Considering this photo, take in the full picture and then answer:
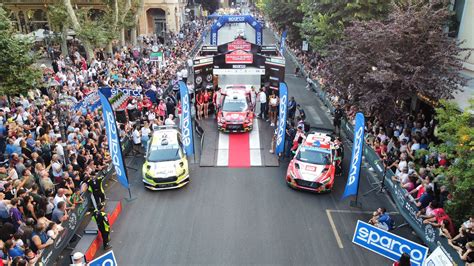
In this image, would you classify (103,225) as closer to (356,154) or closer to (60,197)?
(60,197)

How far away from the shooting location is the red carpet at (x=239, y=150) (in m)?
17.0

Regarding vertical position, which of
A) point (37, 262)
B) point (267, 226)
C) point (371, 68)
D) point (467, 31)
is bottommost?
point (267, 226)

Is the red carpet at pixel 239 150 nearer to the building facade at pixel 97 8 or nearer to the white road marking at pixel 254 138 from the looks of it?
the white road marking at pixel 254 138

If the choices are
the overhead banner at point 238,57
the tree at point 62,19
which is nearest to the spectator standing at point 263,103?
the overhead banner at point 238,57

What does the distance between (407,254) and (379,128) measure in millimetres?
9930

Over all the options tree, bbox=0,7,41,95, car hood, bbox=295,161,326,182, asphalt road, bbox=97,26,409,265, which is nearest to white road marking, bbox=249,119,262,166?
asphalt road, bbox=97,26,409,265

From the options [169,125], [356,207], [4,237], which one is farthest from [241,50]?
[4,237]

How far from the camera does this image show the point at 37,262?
880 centimetres

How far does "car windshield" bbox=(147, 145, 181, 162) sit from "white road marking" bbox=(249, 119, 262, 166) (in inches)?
141

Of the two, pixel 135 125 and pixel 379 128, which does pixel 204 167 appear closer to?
pixel 135 125

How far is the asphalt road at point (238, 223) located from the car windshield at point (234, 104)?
15.8ft

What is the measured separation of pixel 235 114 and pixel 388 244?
1193cm

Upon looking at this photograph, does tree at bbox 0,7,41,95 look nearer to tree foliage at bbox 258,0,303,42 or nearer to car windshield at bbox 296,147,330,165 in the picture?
car windshield at bbox 296,147,330,165

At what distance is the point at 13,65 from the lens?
57.6ft
